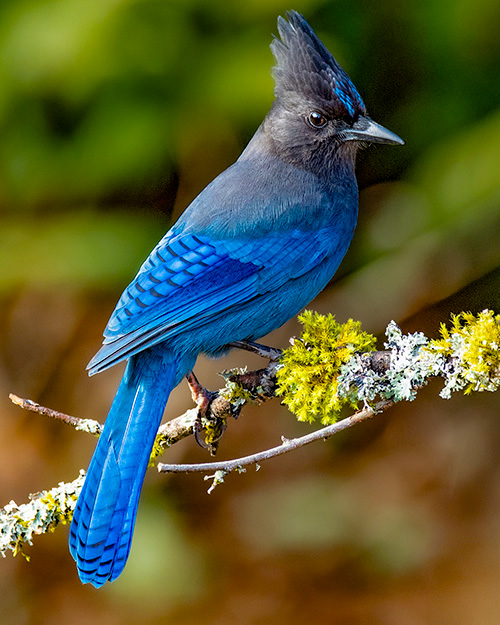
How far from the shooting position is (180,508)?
14.4 feet

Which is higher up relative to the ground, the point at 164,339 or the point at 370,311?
the point at 370,311

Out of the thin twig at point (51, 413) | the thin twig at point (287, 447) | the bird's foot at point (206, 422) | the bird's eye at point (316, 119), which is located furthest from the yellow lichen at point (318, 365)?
the bird's eye at point (316, 119)

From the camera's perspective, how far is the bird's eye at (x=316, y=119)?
326 centimetres

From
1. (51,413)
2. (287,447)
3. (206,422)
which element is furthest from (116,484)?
(287,447)

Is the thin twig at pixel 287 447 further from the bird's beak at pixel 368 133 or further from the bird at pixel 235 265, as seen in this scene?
the bird's beak at pixel 368 133

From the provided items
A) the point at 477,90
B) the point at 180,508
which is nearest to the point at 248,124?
the point at 477,90

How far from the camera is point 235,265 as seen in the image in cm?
296

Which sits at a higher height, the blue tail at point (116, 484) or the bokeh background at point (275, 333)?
the bokeh background at point (275, 333)

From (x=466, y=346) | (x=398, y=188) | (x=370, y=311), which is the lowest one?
(x=466, y=346)

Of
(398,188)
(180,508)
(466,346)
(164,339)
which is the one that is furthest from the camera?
(180,508)

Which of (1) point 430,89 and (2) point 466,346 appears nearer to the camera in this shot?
(2) point 466,346

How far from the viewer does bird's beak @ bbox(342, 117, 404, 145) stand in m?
3.15

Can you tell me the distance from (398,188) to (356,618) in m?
2.06

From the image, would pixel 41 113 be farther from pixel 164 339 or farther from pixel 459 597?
pixel 459 597
